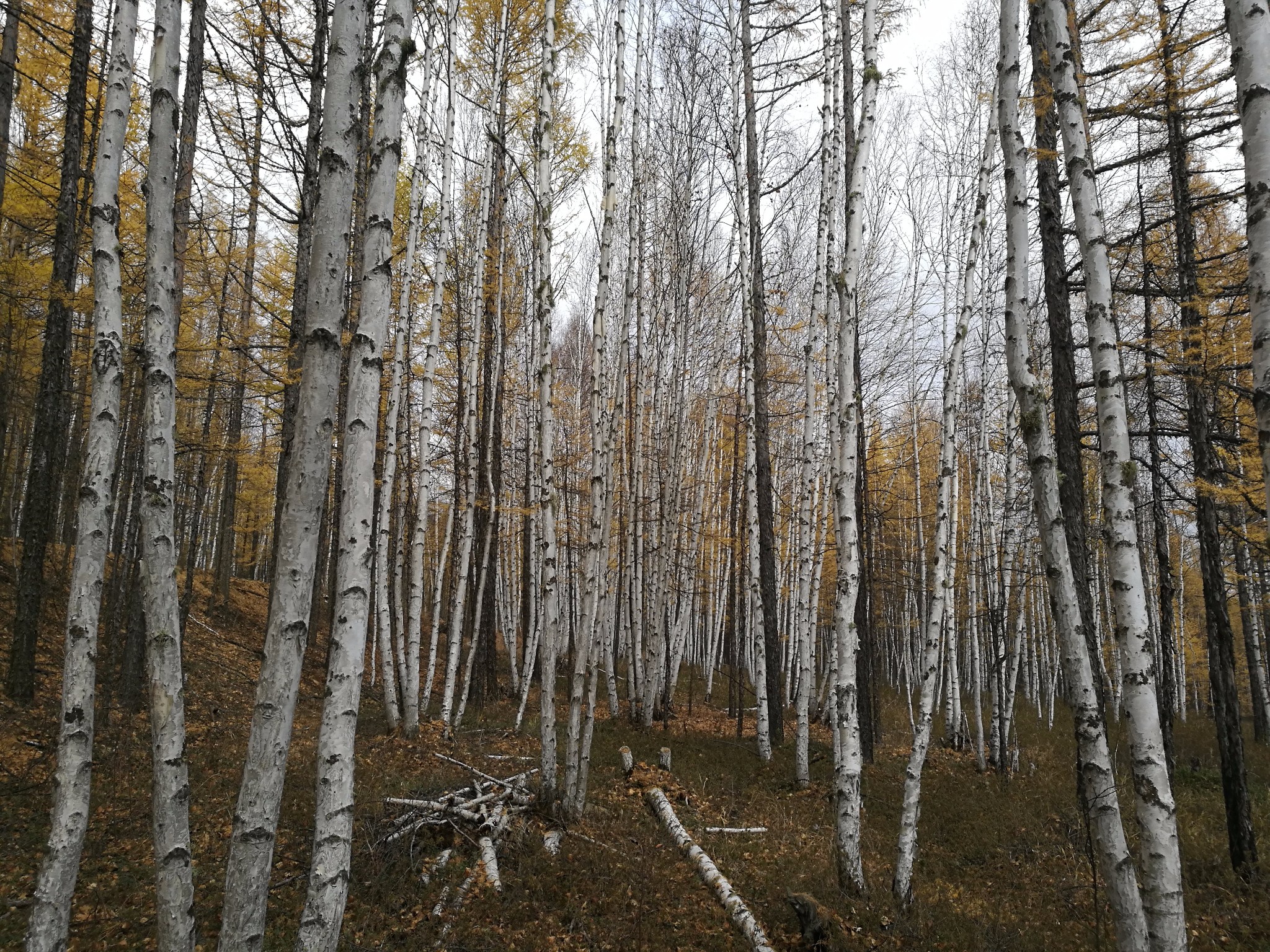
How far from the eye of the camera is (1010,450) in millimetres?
9852

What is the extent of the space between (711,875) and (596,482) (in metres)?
3.51

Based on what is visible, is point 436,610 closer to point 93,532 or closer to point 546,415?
point 546,415

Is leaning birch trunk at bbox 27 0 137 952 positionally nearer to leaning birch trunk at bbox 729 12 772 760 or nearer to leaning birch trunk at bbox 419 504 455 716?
leaning birch trunk at bbox 419 504 455 716

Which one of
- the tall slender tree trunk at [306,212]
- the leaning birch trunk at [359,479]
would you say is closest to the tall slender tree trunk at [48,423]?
the tall slender tree trunk at [306,212]

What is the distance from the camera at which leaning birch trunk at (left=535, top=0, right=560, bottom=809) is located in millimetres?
5500

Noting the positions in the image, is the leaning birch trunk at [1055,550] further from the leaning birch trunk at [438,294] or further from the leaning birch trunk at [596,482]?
the leaning birch trunk at [438,294]

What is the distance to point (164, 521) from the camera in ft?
8.59

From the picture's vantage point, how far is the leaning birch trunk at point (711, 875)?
4.35 meters

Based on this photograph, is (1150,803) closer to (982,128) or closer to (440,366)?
(982,128)

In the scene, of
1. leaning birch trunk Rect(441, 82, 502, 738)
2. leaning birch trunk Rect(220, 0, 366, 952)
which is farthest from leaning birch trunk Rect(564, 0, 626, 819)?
leaning birch trunk Rect(441, 82, 502, 738)

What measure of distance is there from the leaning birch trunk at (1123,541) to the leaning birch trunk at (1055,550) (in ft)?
0.45

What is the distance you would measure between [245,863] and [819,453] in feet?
39.8

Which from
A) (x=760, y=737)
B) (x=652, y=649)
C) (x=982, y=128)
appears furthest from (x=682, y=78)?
(x=760, y=737)

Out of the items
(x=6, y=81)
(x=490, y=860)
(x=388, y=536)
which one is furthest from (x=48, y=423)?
(x=490, y=860)
